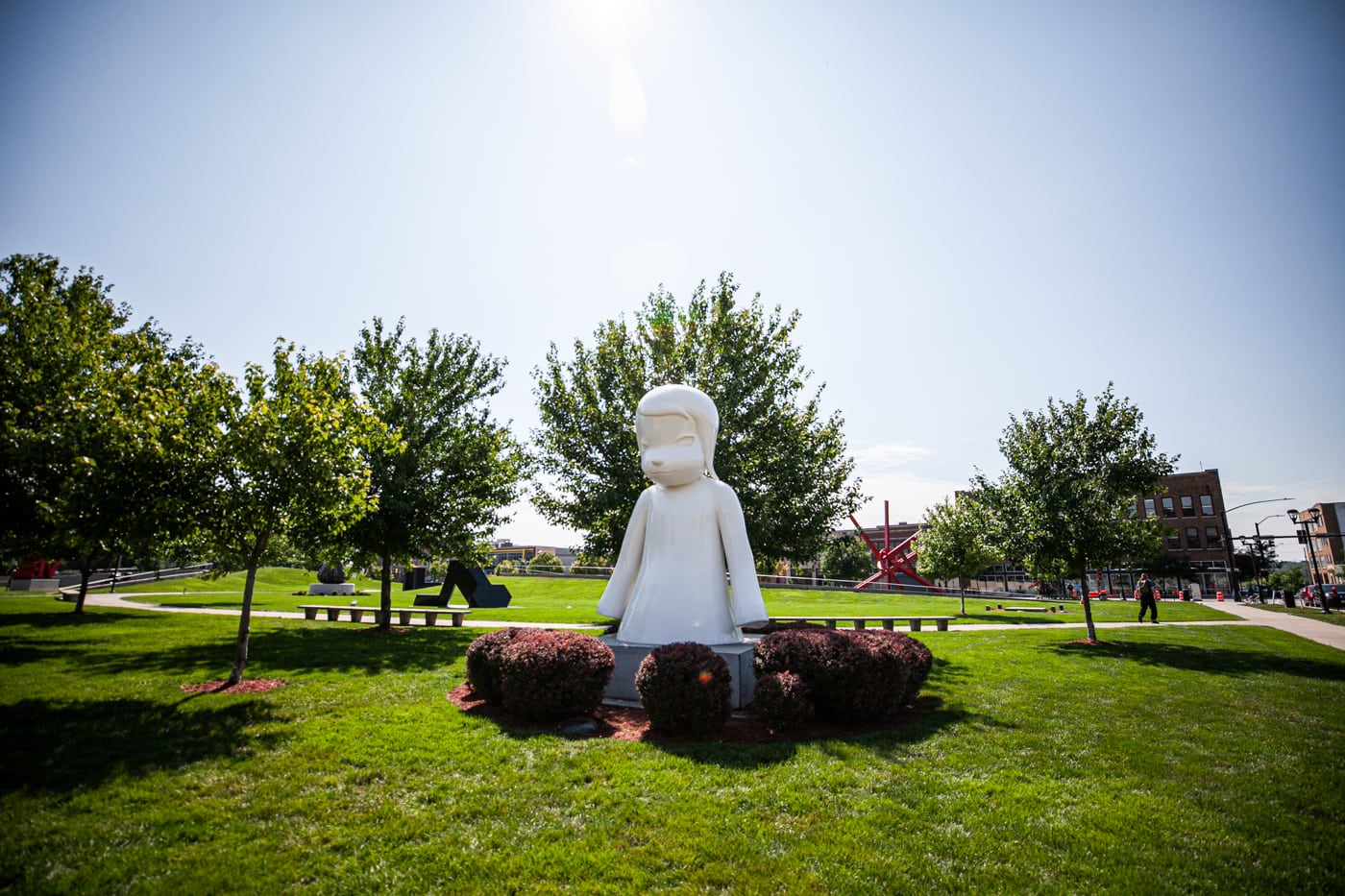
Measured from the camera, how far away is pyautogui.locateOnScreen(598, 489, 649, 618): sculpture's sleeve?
9.52 metres

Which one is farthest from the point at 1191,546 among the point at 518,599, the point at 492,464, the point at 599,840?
the point at 599,840

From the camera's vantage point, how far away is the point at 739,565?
28.0 feet

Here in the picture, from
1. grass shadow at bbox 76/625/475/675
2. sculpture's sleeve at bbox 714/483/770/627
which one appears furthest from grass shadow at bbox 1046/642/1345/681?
grass shadow at bbox 76/625/475/675

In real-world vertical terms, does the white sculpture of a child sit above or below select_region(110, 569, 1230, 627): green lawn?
above

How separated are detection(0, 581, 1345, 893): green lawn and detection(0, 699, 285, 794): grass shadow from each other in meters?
0.04

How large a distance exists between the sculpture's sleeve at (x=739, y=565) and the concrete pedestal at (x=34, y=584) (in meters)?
42.2

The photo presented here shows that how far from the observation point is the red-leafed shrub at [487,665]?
26.0 feet

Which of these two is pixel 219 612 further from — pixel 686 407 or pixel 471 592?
pixel 686 407

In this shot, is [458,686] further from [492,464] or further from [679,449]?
[492,464]

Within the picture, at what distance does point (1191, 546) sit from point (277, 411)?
8115 centimetres

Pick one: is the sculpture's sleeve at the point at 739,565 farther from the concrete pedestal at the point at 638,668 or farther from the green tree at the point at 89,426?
the green tree at the point at 89,426

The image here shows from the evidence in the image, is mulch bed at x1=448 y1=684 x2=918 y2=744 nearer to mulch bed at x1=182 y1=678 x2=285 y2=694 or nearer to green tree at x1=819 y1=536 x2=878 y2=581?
mulch bed at x1=182 y1=678 x2=285 y2=694

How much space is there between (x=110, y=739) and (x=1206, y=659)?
18940mm

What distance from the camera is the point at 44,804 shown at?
15.2 ft
